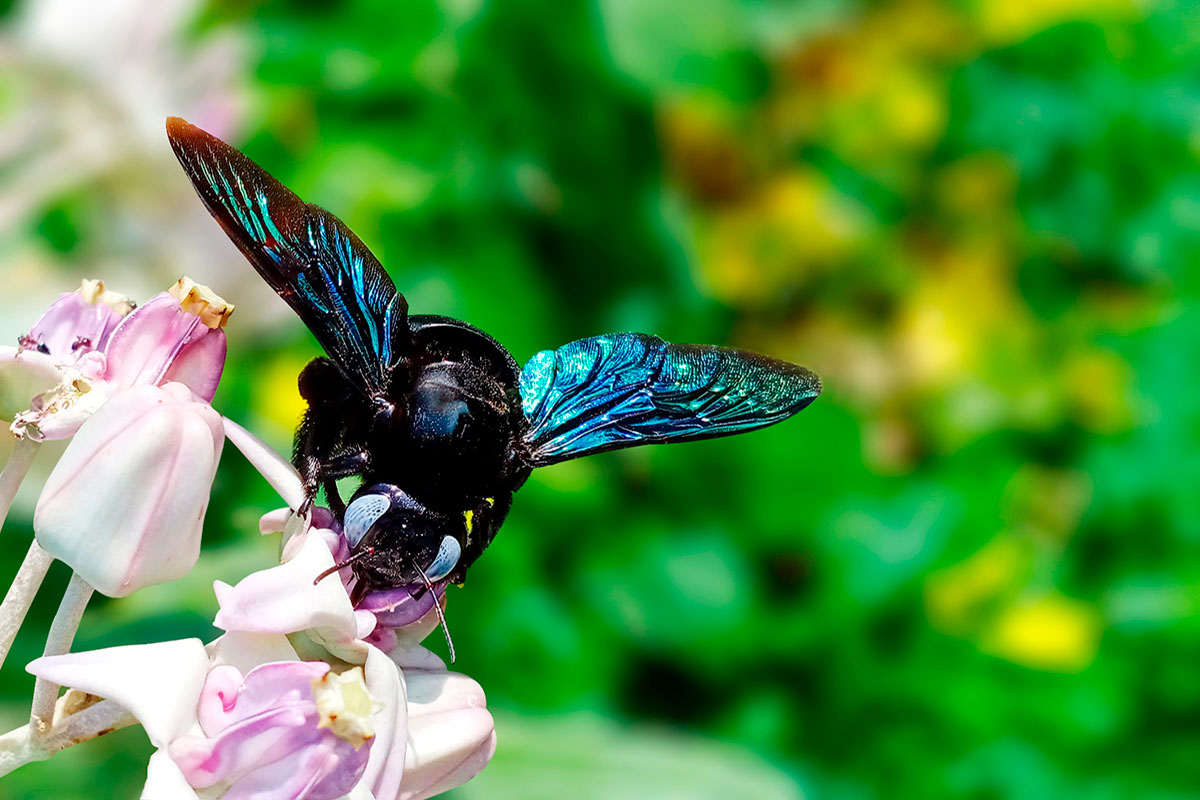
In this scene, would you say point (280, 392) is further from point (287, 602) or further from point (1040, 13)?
point (1040, 13)

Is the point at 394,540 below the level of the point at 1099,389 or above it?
above

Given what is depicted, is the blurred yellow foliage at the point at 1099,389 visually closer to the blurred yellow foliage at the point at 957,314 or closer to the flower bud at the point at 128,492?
the blurred yellow foliage at the point at 957,314

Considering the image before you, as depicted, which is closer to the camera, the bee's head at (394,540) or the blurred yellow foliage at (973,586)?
the bee's head at (394,540)

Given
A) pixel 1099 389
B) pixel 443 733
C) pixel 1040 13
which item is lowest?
pixel 1099 389

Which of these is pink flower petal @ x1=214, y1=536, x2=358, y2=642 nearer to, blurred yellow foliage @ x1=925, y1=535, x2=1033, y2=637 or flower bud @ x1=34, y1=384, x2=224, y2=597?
flower bud @ x1=34, y1=384, x2=224, y2=597

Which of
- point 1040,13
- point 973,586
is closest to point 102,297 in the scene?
point 973,586

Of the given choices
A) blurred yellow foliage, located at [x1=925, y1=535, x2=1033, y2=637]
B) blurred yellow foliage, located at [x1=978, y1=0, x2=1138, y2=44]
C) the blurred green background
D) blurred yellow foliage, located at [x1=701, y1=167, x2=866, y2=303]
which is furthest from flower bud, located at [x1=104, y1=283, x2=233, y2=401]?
blurred yellow foliage, located at [x1=978, y1=0, x2=1138, y2=44]

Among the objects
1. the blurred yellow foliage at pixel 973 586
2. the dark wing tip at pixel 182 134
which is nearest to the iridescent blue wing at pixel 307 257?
the dark wing tip at pixel 182 134

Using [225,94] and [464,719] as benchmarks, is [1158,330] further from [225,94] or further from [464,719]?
[464,719]
